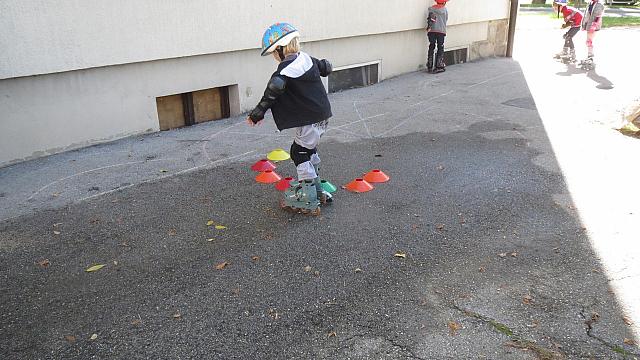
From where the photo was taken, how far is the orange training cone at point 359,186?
5344mm

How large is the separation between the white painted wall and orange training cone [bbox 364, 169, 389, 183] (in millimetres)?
3436

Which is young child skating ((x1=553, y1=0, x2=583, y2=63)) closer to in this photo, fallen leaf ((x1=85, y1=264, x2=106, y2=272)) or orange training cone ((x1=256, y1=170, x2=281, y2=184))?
orange training cone ((x1=256, y1=170, x2=281, y2=184))

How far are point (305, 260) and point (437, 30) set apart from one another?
29.7 ft

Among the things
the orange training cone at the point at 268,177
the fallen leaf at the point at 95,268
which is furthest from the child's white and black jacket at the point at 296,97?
the fallen leaf at the point at 95,268

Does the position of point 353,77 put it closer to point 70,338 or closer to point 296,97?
point 296,97

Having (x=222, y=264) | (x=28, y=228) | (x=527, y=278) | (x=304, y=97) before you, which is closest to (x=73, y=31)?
(x=28, y=228)

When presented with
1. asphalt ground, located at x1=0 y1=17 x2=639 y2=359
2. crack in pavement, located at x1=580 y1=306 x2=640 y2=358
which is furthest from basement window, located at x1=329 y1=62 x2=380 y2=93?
crack in pavement, located at x1=580 y1=306 x2=640 y2=358

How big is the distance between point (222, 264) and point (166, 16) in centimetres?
444

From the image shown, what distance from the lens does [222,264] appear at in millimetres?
3957

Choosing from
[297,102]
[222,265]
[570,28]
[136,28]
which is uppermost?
[136,28]

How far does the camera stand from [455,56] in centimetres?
1350

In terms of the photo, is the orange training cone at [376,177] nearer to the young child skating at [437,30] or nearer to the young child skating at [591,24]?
the young child skating at [437,30]

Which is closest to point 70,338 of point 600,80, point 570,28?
point 600,80

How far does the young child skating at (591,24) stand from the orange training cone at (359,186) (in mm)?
9132
